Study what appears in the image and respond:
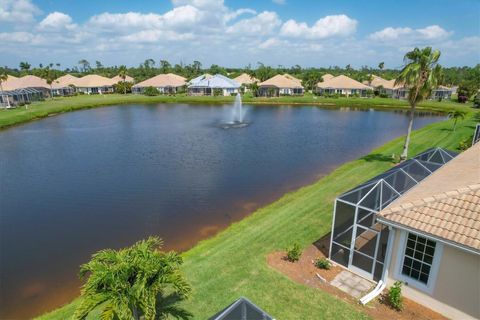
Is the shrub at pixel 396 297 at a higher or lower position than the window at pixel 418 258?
lower

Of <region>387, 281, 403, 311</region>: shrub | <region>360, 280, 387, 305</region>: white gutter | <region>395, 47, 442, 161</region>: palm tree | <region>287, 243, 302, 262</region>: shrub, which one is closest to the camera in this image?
<region>387, 281, 403, 311</region>: shrub

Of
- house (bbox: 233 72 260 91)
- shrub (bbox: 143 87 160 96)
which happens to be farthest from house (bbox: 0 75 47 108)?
house (bbox: 233 72 260 91)

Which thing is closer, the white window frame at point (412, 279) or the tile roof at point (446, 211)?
the tile roof at point (446, 211)

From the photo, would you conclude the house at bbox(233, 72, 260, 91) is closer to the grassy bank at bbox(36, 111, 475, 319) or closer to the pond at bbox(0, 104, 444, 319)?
the pond at bbox(0, 104, 444, 319)

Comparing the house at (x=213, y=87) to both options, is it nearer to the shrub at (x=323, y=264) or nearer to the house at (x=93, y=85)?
the house at (x=93, y=85)

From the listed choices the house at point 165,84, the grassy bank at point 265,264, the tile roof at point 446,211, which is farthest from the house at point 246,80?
the tile roof at point 446,211

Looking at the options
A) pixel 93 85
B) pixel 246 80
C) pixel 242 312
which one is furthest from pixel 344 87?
pixel 242 312

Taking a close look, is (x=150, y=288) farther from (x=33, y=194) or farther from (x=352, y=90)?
(x=352, y=90)
